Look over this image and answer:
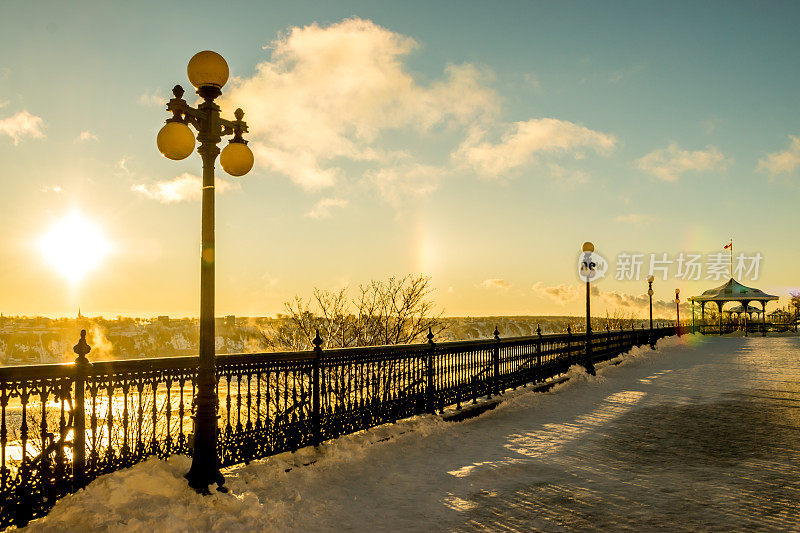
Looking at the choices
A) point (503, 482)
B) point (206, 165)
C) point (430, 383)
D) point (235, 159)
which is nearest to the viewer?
point (206, 165)

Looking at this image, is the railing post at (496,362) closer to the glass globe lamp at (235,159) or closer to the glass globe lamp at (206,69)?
the glass globe lamp at (235,159)

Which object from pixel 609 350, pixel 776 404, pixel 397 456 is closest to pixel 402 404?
pixel 397 456

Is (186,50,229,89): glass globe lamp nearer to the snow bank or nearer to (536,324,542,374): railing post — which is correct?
the snow bank

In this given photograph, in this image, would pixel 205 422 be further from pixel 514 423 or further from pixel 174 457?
pixel 514 423

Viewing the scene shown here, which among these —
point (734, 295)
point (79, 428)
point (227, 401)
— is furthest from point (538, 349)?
point (734, 295)

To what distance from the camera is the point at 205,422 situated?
20.8 ft

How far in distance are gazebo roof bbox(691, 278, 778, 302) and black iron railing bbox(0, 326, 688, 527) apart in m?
47.3

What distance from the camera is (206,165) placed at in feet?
22.2

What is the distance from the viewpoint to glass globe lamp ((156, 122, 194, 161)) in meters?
6.23

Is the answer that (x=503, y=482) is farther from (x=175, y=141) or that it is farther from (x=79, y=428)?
(x=175, y=141)

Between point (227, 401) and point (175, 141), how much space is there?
3.16 meters

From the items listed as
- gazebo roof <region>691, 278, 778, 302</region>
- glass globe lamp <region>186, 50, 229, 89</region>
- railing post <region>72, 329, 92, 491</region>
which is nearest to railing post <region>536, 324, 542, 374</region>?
glass globe lamp <region>186, 50, 229, 89</region>

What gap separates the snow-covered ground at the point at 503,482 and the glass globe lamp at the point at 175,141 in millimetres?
3187

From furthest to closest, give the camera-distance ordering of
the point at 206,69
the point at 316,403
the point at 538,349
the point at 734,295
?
the point at 734,295 < the point at 538,349 < the point at 316,403 < the point at 206,69
